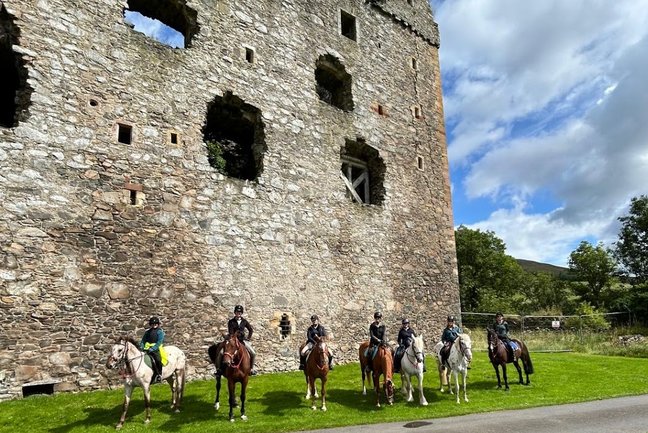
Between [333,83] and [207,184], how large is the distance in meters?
7.97

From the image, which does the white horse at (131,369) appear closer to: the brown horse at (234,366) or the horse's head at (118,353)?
the horse's head at (118,353)

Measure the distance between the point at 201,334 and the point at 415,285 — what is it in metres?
8.94

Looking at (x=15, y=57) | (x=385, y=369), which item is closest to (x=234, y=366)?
(x=385, y=369)

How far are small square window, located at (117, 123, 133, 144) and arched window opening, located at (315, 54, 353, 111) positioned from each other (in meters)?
7.39

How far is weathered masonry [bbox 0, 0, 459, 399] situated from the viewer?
10578 millimetres

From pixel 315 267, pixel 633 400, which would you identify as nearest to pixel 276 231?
pixel 315 267

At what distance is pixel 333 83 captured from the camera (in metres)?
18.9

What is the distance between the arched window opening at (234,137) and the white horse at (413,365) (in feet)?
23.0

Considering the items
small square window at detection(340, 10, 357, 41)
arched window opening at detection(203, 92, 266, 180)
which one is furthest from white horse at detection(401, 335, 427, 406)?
small square window at detection(340, 10, 357, 41)

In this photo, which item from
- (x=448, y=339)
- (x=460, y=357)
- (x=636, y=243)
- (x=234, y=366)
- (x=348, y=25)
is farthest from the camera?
(x=636, y=243)

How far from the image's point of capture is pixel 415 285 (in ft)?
60.1

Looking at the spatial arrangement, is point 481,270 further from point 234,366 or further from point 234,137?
point 234,366

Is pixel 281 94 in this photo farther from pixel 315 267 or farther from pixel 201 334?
pixel 201 334

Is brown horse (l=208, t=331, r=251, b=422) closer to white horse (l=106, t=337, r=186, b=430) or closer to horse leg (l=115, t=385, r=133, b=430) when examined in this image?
white horse (l=106, t=337, r=186, b=430)
